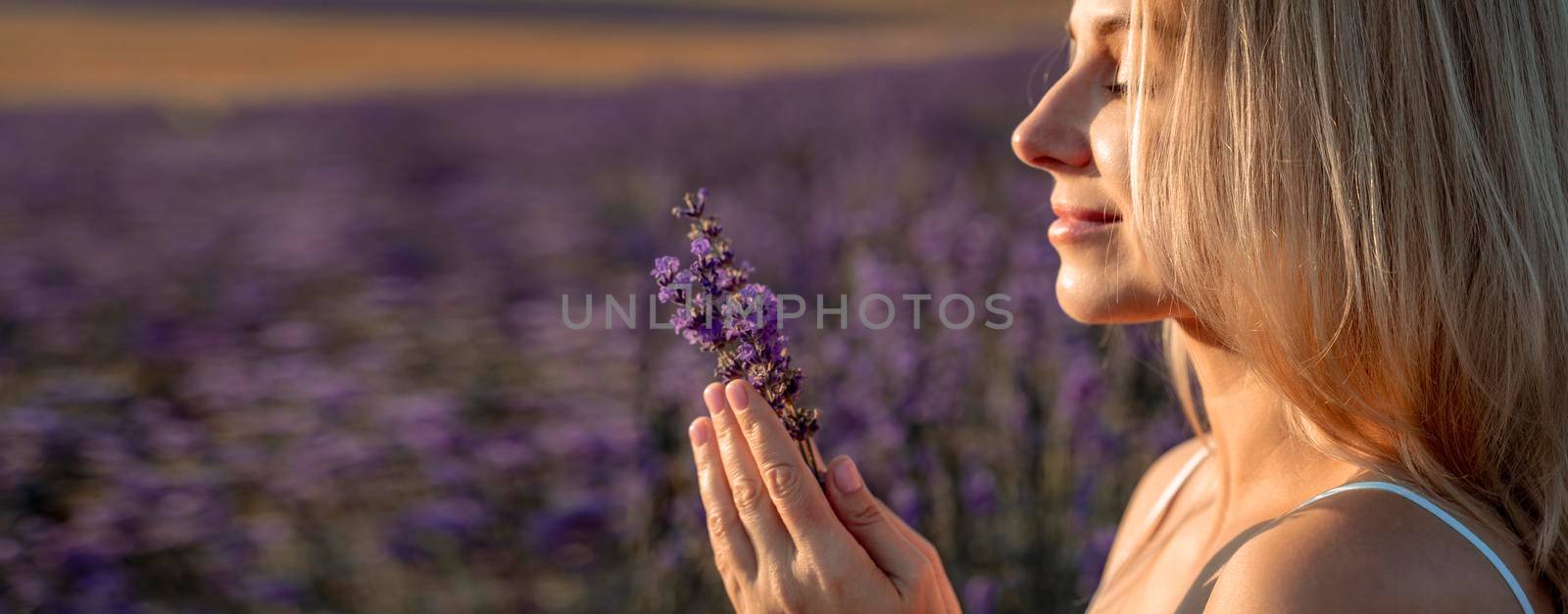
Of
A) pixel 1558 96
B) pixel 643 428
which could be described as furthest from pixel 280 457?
pixel 1558 96

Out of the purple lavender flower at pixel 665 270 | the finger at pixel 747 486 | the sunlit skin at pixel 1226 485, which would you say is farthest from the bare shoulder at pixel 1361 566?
the purple lavender flower at pixel 665 270

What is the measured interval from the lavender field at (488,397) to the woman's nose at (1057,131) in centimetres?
92

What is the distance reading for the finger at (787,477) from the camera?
1.19 m

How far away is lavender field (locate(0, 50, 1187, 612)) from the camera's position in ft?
7.88

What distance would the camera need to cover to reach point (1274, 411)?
1375 mm

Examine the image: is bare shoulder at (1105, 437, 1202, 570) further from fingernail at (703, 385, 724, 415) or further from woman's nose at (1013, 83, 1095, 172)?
fingernail at (703, 385, 724, 415)

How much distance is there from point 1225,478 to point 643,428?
1.10 meters

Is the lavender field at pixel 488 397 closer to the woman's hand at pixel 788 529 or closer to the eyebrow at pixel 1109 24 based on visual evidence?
the woman's hand at pixel 788 529

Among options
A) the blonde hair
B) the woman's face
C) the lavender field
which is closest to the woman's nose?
the woman's face

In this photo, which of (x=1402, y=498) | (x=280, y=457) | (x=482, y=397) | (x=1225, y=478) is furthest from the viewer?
(x=482, y=397)

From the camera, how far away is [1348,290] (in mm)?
1140

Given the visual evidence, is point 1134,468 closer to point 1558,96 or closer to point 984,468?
point 984,468

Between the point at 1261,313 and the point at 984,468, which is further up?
the point at 1261,313

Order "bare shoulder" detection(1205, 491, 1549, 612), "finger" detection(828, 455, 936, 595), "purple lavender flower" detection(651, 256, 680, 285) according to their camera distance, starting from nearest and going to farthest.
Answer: "bare shoulder" detection(1205, 491, 1549, 612) < "purple lavender flower" detection(651, 256, 680, 285) < "finger" detection(828, 455, 936, 595)
